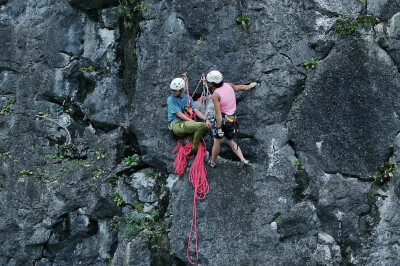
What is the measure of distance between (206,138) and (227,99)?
1040 mm

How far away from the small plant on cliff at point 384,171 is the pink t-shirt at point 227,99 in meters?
2.45

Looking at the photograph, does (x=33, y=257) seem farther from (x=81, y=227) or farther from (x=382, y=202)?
(x=382, y=202)

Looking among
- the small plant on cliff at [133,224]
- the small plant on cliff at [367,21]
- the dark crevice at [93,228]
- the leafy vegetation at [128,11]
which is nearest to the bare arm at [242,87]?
the small plant on cliff at [367,21]

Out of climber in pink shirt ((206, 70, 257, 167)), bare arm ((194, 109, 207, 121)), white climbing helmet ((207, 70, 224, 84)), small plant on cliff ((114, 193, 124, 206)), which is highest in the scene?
white climbing helmet ((207, 70, 224, 84))

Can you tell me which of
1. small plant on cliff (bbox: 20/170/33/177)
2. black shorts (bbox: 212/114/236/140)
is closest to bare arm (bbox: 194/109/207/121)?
black shorts (bbox: 212/114/236/140)

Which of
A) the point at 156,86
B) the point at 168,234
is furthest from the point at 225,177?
the point at 156,86

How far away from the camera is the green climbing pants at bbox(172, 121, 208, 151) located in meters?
8.10

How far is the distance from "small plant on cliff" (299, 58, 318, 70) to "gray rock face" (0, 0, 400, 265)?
0.05 m

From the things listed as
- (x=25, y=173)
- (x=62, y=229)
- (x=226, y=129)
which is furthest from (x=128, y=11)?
(x=62, y=229)

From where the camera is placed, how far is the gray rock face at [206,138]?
311 inches

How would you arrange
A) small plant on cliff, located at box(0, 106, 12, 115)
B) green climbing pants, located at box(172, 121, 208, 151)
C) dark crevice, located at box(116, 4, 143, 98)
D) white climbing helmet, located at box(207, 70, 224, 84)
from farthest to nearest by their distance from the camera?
1. small plant on cliff, located at box(0, 106, 12, 115)
2. dark crevice, located at box(116, 4, 143, 98)
3. green climbing pants, located at box(172, 121, 208, 151)
4. white climbing helmet, located at box(207, 70, 224, 84)

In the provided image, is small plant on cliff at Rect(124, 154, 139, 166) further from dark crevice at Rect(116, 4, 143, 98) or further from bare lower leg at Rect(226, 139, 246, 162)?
bare lower leg at Rect(226, 139, 246, 162)

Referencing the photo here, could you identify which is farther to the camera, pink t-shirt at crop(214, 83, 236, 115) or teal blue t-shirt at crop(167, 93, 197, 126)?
teal blue t-shirt at crop(167, 93, 197, 126)

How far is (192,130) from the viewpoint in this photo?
26.9 ft
